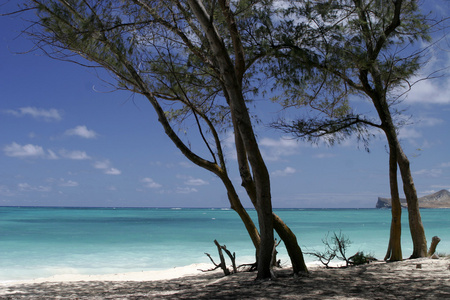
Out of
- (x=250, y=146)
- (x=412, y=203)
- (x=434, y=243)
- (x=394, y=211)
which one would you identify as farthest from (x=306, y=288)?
(x=434, y=243)

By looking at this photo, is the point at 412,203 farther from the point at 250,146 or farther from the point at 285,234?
the point at 250,146

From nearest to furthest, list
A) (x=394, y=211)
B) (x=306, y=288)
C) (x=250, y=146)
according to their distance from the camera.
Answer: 1. (x=306, y=288)
2. (x=250, y=146)
3. (x=394, y=211)

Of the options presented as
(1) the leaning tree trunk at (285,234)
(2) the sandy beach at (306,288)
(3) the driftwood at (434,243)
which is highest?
(1) the leaning tree trunk at (285,234)

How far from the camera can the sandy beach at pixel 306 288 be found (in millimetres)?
4027

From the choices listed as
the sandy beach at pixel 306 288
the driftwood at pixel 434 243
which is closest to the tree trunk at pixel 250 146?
the sandy beach at pixel 306 288

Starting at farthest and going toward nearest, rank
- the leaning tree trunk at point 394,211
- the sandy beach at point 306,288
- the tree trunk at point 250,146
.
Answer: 1. the leaning tree trunk at point 394,211
2. the tree trunk at point 250,146
3. the sandy beach at point 306,288

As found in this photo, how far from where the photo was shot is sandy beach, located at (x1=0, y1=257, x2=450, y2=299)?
403 cm

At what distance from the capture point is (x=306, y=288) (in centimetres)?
436

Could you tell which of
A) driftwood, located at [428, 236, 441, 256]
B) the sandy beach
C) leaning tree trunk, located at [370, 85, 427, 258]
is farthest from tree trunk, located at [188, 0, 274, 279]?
driftwood, located at [428, 236, 441, 256]

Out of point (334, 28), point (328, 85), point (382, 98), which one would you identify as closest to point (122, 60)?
point (334, 28)

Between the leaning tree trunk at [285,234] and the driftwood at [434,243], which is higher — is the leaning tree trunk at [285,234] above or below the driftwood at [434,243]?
above

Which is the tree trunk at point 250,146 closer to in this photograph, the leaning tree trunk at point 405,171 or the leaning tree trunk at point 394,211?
the leaning tree trunk at point 394,211

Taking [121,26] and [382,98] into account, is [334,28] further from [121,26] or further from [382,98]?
[121,26]

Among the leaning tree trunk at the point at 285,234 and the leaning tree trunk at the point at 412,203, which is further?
the leaning tree trunk at the point at 412,203
